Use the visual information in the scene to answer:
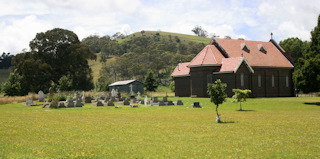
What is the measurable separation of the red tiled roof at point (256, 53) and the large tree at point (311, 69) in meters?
14.0

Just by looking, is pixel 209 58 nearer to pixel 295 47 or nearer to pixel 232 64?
pixel 232 64

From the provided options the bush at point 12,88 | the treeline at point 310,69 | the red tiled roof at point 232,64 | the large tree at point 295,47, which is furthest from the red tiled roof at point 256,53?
the bush at point 12,88

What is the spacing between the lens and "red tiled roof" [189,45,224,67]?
51.5 metres

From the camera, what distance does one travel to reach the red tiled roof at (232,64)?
48.6 meters

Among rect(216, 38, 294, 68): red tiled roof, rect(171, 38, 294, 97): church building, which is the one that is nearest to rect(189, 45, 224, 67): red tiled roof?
rect(171, 38, 294, 97): church building

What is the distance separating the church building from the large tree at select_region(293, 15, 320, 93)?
11127 millimetres

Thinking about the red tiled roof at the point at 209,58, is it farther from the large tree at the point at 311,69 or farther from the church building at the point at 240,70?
the large tree at the point at 311,69

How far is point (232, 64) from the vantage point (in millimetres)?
49656

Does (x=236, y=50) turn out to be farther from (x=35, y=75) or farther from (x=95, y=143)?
(x=95, y=143)

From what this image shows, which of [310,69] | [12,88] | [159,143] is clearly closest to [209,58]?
[310,69]

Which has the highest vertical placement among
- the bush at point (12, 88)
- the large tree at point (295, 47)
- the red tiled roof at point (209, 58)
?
the large tree at point (295, 47)

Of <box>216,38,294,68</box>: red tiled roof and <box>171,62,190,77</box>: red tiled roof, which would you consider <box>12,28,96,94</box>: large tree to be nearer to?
<box>171,62,190,77</box>: red tiled roof

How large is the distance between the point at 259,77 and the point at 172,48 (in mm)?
94336

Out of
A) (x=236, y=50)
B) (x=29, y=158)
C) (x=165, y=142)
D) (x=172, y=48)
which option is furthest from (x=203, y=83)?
(x=172, y=48)
